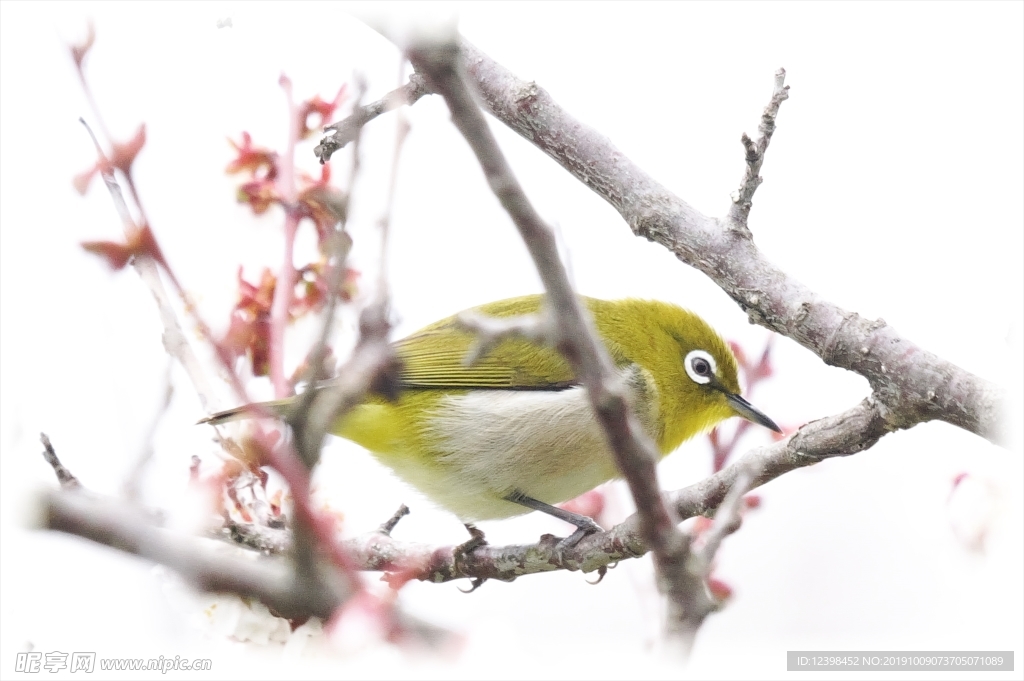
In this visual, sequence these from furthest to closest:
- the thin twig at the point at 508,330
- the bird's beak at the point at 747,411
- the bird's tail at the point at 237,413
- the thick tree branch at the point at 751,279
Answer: the bird's beak at the point at 747,411, the thick tree branch at the point at 751,279, the bird's tail at the point at 237,413, the thin twig at the point at 508,330

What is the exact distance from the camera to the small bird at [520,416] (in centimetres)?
310

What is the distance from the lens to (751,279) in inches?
88.7

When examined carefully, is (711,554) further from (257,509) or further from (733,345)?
(733,345)

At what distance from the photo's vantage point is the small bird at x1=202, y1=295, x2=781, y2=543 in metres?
3.10

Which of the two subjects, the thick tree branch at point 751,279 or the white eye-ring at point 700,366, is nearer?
the thick tree branch at point 751,279

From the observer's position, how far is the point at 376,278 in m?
1.08

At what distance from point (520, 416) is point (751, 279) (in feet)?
3.78

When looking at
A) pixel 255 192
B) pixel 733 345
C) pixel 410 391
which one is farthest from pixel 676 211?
pixel 410 391

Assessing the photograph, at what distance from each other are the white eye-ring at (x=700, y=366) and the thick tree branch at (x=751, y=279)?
120 cm

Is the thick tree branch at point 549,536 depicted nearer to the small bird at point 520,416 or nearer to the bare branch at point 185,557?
the bare branch at point 185,557

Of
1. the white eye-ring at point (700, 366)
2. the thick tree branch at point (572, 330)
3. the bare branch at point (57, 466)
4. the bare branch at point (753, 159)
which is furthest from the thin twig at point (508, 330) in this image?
the white eye-ring at point (700, 366)

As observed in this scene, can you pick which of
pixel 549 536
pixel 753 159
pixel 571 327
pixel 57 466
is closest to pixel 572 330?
pixel 571 327

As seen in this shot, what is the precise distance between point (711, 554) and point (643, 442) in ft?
0.62

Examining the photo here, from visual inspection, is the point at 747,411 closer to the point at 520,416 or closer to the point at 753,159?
the point at 520,416
